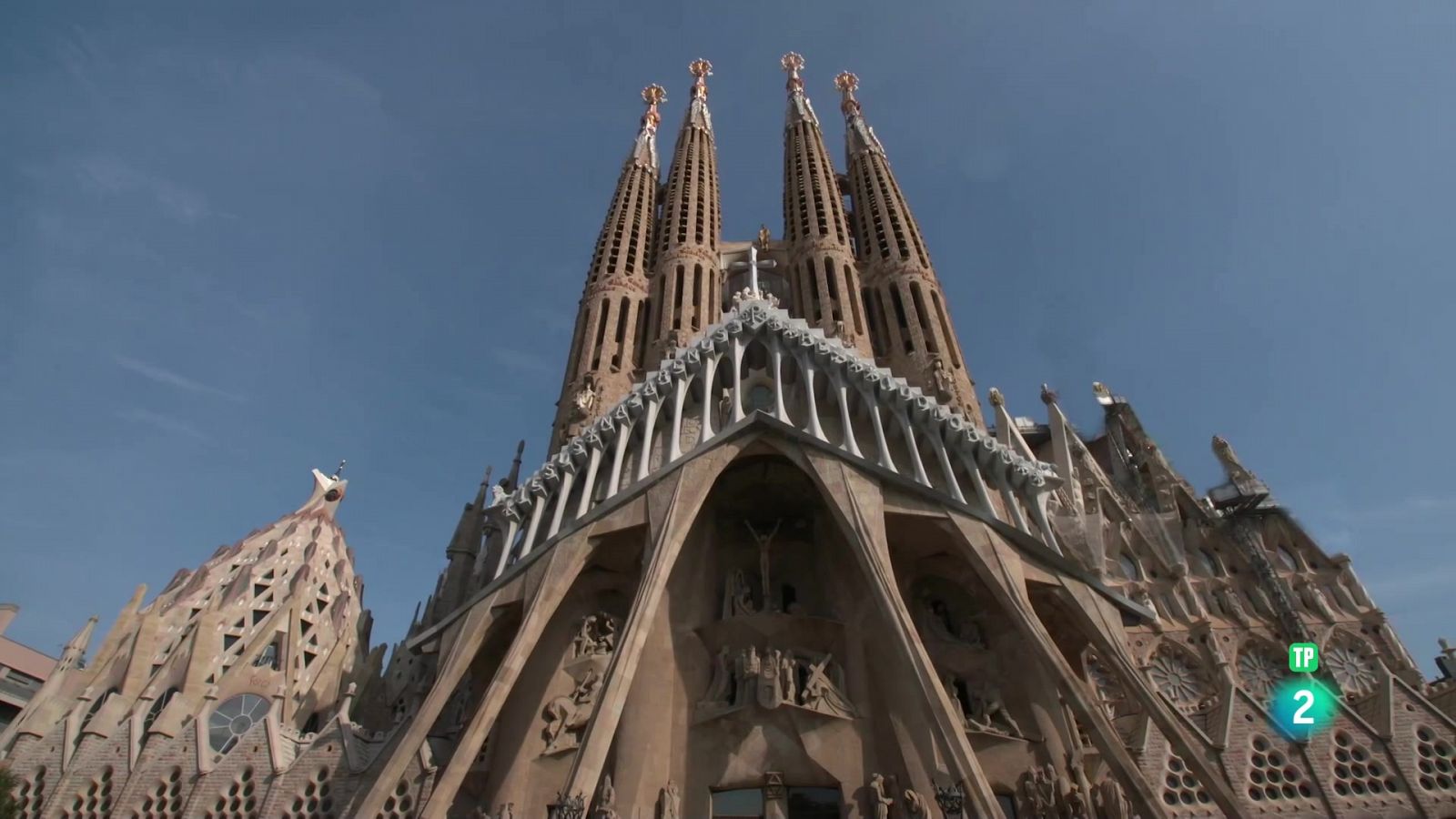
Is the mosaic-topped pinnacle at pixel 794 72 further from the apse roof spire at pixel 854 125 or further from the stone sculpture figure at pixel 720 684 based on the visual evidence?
the stone sculpture figure at pixel 720 684

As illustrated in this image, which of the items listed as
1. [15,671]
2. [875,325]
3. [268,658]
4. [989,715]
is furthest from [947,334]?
[15,671]

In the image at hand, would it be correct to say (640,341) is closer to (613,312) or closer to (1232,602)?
(613,312)

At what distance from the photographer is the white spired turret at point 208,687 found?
1509 cm

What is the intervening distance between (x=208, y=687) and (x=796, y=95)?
33756 millimetres

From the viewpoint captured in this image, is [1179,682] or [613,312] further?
[613,312]

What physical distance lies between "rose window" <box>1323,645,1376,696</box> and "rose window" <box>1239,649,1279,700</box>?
1227mm

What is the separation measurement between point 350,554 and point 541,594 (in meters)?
13.9

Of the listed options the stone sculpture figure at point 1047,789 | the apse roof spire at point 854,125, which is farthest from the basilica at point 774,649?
the apse roof spire at point 854,125

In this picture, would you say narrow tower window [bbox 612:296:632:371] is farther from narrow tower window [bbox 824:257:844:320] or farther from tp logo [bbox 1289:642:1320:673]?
tp logo [bbox 1289:642:1320:673]

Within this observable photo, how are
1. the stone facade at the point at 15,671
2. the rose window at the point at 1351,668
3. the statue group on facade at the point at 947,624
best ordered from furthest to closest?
1. the stone facade at the point at 15,671
2. the rose window at the point at 1351,668
3. the statue group on facade at the point at 947,624

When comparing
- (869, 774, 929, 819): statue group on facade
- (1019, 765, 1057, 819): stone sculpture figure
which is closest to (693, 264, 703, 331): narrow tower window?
(869, 774, 929, 819): statue group on facade

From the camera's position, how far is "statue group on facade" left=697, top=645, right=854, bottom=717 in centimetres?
1414

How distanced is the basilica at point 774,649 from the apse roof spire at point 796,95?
1627 cm

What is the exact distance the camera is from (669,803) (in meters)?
13.3
